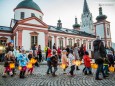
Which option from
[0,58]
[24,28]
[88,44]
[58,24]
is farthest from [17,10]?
[88,44]

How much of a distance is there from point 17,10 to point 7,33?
21.5 feet

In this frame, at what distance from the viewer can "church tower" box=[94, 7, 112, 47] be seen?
45.4 metres

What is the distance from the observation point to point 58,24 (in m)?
43.5

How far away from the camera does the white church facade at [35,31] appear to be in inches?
1012

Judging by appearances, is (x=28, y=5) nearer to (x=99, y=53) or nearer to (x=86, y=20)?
(x=99, y=53)

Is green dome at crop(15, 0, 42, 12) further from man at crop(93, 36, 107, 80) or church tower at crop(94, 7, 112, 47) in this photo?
man at crop(93, 36, 107, 80)

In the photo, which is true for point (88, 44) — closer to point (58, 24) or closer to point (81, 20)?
point (58, 24)

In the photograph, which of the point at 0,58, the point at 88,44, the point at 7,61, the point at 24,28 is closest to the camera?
the point at 7,61

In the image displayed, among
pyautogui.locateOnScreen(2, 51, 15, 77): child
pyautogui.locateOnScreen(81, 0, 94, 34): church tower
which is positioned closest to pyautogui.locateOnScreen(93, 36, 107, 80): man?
pyautogui.locateOnScreen(2, 51, 15, 77): child

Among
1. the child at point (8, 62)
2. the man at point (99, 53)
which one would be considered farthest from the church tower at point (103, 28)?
the child at point (8, 62)

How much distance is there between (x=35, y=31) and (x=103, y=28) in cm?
2675

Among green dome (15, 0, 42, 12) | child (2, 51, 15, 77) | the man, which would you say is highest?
green dome (15, 0, 42, 12)

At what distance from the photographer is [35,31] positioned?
2695 cm

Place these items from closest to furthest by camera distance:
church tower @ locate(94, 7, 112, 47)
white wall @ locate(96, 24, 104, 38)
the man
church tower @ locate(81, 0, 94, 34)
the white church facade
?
the man → the white church facade → church tower @ locate(94, 7, 112, 47) → white wall @ locate(96, 24, 104, 38) → church tower @ locate(81, 0, 94, 34)
